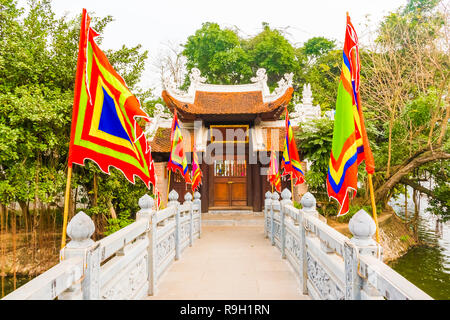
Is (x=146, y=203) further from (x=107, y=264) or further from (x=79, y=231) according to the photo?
(x=79, y=231)

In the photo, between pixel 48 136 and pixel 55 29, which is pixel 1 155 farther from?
pixel 55 29

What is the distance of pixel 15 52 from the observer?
6.66 m

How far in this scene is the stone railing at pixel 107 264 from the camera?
1.58m

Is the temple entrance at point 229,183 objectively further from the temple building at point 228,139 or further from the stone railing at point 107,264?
the stone railing at point 107,264

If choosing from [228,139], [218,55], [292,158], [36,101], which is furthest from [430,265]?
[218,55]

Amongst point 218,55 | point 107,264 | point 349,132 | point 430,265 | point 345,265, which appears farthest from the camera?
point 218,55

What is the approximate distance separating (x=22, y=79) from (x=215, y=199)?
7.39 m

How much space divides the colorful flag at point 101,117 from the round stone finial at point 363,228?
6.43ft

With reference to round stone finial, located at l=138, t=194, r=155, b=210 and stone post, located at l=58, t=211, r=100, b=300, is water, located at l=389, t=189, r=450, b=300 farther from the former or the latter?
stone post, located at l=58, t=211, r=100, b=300

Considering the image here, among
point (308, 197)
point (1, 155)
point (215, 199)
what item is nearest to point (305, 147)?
point (215, 199)

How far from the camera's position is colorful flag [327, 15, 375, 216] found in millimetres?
2572

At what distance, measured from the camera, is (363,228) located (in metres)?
1.92

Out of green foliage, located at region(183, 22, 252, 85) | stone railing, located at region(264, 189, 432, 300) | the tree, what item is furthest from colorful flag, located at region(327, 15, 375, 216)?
green foliage, located at region(183, 22, 252, 85)

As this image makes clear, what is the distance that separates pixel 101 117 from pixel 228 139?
8587 millimetres
